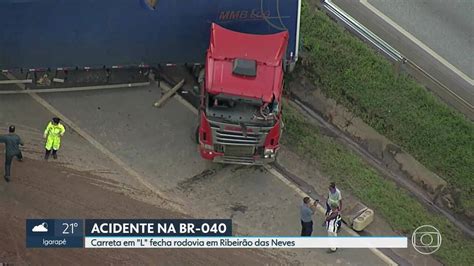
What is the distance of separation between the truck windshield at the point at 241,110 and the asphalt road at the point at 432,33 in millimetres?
5570

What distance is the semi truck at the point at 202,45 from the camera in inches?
705

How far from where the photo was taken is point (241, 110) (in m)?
18.0

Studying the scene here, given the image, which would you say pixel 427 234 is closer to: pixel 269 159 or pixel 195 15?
pixel 269 159

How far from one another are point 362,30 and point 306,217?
676 cm

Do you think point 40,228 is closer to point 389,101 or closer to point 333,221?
point 333,221

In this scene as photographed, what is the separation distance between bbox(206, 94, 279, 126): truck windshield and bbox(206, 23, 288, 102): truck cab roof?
0.54 ft

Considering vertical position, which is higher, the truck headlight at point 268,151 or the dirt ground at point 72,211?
the truck headlight at point 268,151

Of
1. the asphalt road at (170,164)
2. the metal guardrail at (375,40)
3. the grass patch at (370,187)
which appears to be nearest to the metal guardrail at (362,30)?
the metal guardrail at (375,40)

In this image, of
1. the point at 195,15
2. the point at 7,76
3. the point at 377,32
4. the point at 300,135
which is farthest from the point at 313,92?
the point at 7,76

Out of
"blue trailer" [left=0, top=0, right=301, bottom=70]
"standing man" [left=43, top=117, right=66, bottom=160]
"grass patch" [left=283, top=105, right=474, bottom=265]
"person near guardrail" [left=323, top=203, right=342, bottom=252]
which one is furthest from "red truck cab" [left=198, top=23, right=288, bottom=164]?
"standing man" [left=43, top=117, right=66, bottom=160]

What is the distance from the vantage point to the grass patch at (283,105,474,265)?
60.6 feet

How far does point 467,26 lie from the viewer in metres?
22.0

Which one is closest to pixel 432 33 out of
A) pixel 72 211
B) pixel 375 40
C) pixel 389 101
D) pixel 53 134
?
pixel 375 40

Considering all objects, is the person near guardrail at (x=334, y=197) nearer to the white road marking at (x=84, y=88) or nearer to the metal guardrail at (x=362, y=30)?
the metal guardrail at (x=362, y=30)
